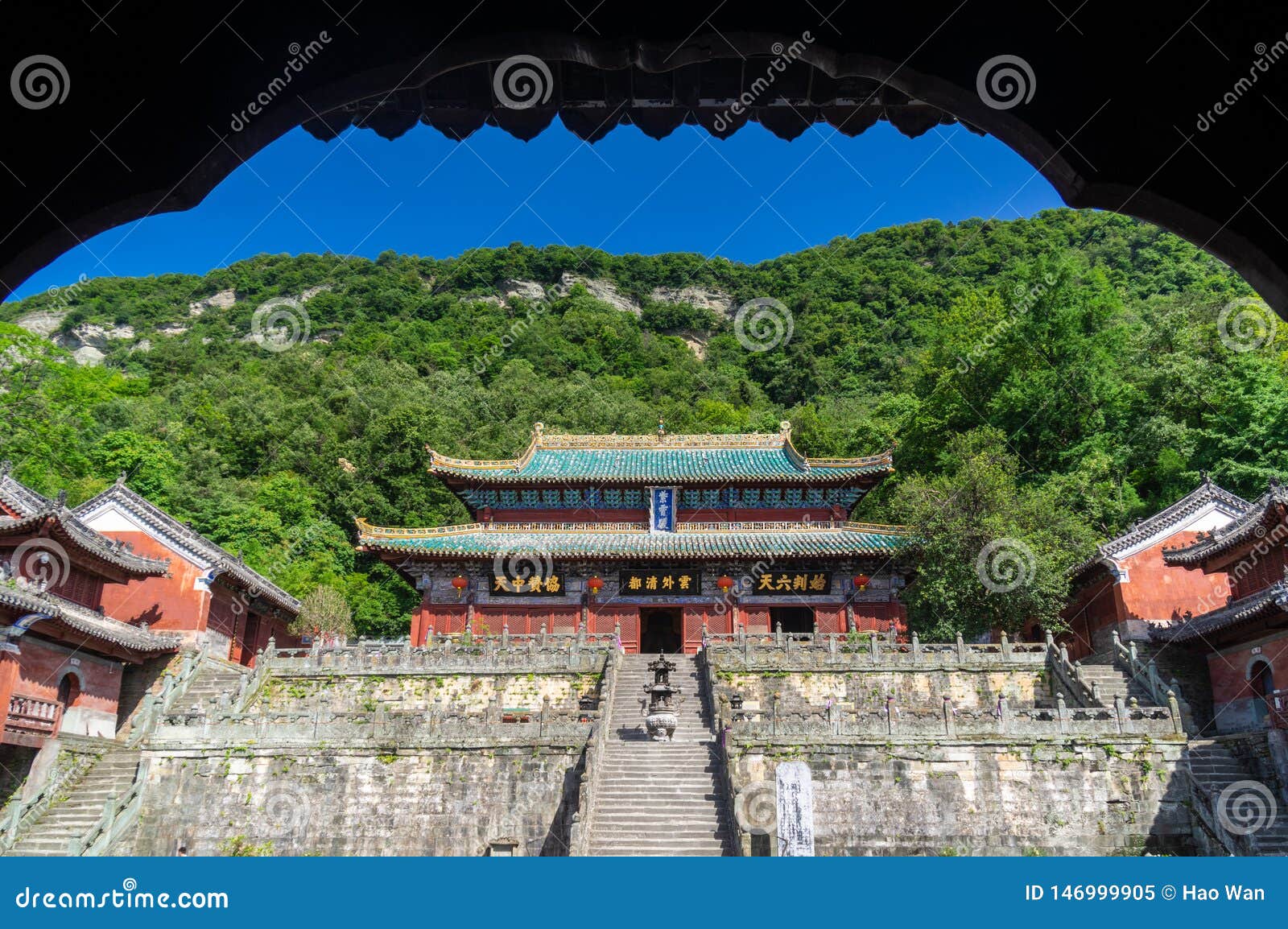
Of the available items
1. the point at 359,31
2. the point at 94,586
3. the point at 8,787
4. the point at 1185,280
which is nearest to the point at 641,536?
the point at 94,586

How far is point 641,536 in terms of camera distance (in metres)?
32.5

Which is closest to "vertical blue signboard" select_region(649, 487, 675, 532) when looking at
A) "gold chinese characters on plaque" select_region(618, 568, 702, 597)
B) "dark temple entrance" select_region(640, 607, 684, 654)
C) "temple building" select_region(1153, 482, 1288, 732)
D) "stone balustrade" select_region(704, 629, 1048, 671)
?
"gold chinese characters on plaque" select_region(618, 568, 702, 597)

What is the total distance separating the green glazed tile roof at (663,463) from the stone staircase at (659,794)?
41.6 ft

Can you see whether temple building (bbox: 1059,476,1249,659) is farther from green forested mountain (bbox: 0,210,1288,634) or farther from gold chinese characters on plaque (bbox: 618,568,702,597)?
gold chinese characters on plaque (bbox: 618,568,702,597)

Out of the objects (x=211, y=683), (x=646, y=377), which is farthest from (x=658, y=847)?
(x=646, y=377)

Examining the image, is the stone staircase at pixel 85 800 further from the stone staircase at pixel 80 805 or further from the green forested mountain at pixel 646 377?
the green forested mountain at pixel 646 377

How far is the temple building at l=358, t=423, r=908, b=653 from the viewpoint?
99.8ft

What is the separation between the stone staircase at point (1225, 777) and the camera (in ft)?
54.3

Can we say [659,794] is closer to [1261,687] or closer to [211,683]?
[211,683]

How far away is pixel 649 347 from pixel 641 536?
2018 inches

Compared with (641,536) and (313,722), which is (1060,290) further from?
(313,722)

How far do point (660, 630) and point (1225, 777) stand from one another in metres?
19.5

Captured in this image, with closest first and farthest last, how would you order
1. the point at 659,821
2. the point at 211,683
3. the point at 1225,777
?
the point at 659,821, the point at 1225,777, the point at 211,683

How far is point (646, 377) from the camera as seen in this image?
7512 cm
